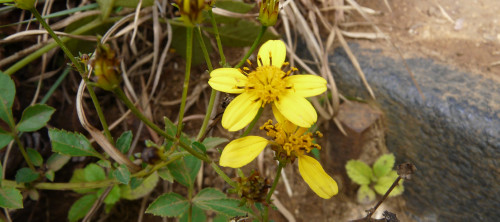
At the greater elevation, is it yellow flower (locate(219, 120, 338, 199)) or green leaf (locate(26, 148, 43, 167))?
yellow flower (locate(219, 120, 338, 199))

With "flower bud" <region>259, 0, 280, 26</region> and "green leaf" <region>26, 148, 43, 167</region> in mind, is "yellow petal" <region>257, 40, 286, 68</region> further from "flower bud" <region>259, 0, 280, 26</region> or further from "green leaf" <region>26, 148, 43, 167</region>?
"green leaf" <region>26, 148, 43, 167</region>

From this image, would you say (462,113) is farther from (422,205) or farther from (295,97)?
(295,97)

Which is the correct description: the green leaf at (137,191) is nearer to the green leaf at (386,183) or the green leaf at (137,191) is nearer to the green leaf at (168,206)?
the green leaf at (168,206)

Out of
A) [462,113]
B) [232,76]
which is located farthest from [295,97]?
[462,113]

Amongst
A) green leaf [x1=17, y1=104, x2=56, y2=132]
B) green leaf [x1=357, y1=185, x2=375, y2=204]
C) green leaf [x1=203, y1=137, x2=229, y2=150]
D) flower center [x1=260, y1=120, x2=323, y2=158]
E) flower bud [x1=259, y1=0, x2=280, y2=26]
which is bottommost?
green leaf [x1=357, y1=185, x2=375, y2=204]

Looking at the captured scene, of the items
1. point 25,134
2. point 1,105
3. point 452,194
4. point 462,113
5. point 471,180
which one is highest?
point 1,105

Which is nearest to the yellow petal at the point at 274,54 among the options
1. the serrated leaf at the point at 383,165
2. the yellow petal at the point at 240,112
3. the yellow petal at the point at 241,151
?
the yellow petal at the point at 240,112

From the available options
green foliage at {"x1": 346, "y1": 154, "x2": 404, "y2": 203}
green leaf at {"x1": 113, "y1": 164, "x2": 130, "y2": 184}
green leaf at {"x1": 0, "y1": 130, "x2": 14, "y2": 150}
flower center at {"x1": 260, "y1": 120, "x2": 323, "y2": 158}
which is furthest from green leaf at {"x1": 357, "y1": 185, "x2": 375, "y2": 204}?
green leaf at {"x1": 0, "y1": 130, "x2": 14, "y2": 150}

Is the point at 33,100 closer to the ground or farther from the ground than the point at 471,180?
farther from the ground
